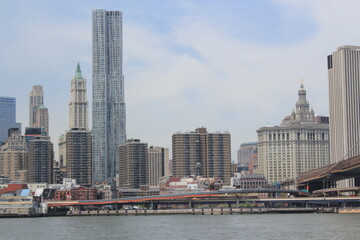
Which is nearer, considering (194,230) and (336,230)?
(336,230)

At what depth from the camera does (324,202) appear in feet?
645

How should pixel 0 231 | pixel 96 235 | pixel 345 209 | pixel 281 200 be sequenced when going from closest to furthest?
1. pixel 96 235
2. pixel 0 231
3. pixel 345 209
4. pixel 281 200

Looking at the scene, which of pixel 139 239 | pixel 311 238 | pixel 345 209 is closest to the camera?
pixel 311 238

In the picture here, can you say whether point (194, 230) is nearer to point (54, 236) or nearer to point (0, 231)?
point (54, 236)

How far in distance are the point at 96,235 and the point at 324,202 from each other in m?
91.4

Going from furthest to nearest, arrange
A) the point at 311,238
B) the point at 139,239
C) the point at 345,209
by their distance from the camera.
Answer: the point at 345,209 → the point at 139,239 → the point at 311,238

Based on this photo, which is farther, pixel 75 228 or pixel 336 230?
pixel 75 228

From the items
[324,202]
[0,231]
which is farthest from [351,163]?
[0,231]

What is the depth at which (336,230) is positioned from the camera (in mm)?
114625

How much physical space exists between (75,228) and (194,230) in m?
24.4

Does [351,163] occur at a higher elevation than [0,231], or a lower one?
higher

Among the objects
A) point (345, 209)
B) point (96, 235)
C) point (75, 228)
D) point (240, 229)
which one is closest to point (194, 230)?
point (240, 229)

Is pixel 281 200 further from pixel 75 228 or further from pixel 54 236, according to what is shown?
pixel 54 236

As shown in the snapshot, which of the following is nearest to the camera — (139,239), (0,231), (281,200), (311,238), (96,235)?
(311,238)
